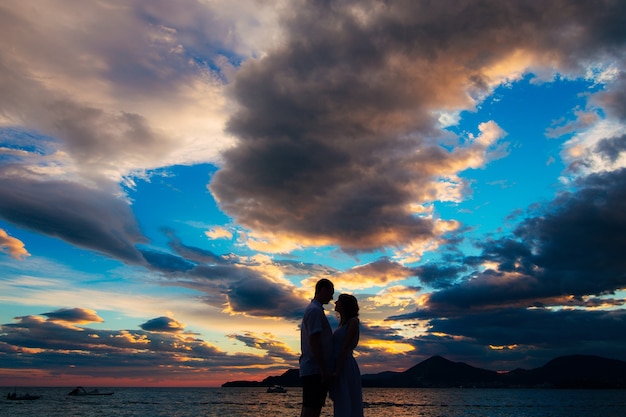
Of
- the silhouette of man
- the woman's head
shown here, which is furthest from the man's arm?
the woman's head

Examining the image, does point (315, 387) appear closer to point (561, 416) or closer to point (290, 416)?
point (290, 416)

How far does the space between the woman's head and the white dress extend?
18 centimetres

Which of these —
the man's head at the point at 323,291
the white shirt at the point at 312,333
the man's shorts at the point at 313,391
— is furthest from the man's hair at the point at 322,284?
the man's shorts at the point at 313,391

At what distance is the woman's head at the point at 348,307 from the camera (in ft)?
23.7

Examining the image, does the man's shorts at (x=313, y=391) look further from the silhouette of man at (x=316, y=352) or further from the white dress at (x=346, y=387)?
the white dress at (x=346, y=387)

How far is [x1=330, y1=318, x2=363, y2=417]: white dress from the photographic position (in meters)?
7.00

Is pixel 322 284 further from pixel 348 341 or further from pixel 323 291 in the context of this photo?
pixel 348 341

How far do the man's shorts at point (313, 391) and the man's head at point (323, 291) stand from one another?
44.9 inches

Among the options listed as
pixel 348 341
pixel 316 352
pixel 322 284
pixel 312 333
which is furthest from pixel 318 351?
pixel 322 284

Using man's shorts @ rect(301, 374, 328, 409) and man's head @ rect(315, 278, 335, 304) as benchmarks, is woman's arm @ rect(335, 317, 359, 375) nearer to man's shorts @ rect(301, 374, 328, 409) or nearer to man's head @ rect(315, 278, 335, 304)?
man's shorts @ rect(301, 374, 328, 409)

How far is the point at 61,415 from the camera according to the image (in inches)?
3007

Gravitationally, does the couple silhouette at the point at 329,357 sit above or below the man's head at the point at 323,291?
below

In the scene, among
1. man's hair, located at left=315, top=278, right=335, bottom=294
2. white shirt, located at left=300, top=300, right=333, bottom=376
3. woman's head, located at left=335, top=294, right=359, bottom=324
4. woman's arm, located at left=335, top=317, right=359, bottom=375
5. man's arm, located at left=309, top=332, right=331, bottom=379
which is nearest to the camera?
man's arm, located at left=309, top=332, right=331, bottom=379

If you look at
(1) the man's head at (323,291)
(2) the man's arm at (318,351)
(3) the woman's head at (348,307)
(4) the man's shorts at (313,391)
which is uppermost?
(1) the man's head at (323,291)
